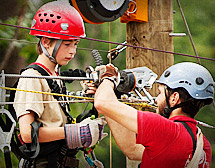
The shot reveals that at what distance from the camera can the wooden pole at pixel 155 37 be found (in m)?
3.47

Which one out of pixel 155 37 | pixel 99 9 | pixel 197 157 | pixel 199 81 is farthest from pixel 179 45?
pixel 197 157

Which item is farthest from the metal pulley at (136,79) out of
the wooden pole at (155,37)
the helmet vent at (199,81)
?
the helmet vent at (199,81)

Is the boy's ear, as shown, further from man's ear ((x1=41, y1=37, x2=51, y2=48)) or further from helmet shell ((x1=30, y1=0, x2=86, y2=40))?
man's ear ((x1=41, y1=37, x2=51, y2=48))

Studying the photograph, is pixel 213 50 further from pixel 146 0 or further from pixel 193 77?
pixel 193 77

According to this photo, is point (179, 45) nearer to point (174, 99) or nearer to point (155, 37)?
point (155, 37)

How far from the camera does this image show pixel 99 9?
10.3ft

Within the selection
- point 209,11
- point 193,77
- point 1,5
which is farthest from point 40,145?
point 209,11

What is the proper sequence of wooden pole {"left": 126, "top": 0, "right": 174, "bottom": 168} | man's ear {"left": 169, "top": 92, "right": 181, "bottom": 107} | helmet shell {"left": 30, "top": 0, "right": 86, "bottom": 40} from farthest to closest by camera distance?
wooden pole {"left": 126, "top": 0, "right": 174, "bottom": 168} < helmet shell {"left": 30, "top": 0, "right": 86, "bottom": 40} < man's ear {"left": 169, "top": 92, "right": 181, "bottom": 107}

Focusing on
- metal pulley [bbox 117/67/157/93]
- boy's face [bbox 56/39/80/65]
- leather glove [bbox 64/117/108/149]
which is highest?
boy's face [bbox 56/39/80/65]

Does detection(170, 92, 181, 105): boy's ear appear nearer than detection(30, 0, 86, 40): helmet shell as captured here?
Yes

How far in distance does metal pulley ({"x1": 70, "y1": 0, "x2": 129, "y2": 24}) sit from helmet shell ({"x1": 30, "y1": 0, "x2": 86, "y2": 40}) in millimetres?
248

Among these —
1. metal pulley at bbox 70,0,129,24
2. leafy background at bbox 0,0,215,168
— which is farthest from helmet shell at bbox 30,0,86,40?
leafy background at bbox 0,0,215,168

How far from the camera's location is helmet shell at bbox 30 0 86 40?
8.86ft

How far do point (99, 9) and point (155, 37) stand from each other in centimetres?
63
